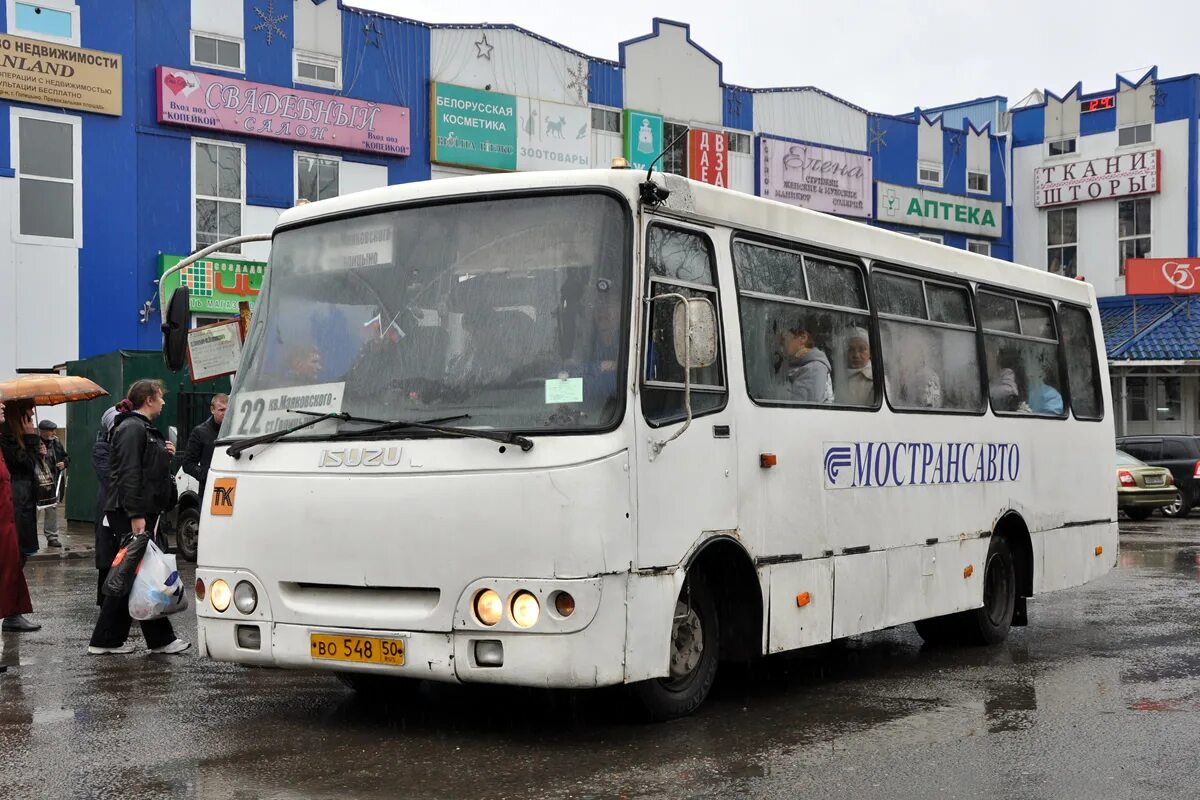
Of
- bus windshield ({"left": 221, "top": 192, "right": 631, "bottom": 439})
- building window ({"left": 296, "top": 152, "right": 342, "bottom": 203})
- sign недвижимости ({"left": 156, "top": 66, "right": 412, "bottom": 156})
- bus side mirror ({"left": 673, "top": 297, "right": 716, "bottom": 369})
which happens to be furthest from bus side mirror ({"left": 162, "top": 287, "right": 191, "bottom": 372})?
building window ({"left": 296, "top": 152, "right": 342, "bottom": 203})

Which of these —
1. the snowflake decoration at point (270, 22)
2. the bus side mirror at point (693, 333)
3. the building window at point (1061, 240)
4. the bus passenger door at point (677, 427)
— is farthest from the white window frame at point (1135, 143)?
the bus side mirror at point (693, 333)

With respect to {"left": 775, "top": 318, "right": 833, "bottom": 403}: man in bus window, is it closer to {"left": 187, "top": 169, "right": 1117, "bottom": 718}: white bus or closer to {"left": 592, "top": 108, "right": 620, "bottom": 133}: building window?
{"left": 187, "top": 169, "right": 1117, "bottom": 718}: white bus

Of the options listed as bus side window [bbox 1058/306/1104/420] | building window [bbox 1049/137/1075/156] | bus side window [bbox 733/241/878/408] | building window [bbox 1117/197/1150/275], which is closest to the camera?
bus side window [bbox 733/241/878/408]

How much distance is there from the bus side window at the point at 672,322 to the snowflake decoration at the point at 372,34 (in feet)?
84.4

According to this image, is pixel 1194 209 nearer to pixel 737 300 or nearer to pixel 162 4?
pixel 162 4

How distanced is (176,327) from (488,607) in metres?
3.09

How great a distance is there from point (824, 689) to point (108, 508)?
5.47m

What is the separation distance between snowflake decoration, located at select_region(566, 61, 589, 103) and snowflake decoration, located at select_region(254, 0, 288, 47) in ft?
24.1

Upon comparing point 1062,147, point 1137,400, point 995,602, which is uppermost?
point 1062,147

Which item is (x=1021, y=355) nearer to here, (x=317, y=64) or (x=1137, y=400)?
(x=317, y=64)

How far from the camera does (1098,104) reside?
4638cm

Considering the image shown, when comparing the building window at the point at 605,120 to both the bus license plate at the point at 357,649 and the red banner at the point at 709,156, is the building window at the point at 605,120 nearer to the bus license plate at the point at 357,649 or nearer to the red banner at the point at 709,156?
the red banner at the point at 709,156

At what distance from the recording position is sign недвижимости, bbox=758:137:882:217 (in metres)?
39.6

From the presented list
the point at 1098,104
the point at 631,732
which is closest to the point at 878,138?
the point at 1098,104
